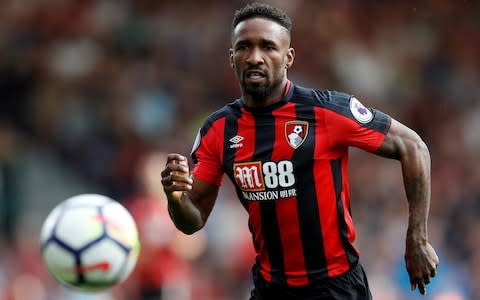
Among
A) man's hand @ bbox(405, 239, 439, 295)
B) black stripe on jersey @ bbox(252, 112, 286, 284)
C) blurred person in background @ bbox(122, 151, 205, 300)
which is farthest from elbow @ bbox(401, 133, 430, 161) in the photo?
blurred person in background @ bbox(122, 151, 205, 300)

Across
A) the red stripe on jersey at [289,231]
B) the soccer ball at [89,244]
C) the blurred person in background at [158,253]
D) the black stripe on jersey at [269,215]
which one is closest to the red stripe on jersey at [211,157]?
the black stripe on jersey at [269,215]

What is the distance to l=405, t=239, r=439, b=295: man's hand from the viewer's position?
16.4 ft

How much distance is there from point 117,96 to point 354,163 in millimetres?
2876

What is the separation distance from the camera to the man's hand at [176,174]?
5.03 meters

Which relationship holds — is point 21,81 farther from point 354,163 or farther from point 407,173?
point 407,173

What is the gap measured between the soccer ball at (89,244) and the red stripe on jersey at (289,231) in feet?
5.10

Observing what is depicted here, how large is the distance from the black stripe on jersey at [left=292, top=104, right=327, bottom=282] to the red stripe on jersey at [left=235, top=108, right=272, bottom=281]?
23 centimetres

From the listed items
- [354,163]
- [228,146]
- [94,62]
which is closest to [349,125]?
[228,146]

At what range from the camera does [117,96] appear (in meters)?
11.8

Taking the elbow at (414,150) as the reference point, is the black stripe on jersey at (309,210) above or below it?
below

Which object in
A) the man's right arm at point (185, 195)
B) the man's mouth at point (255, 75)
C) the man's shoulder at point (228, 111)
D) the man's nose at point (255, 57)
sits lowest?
the man's right arm at point (185, 195)

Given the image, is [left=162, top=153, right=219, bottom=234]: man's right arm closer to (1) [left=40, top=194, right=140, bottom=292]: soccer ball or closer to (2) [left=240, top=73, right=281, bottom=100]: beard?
(2) [left=240, top=73, right=281, bottom=100]: beard

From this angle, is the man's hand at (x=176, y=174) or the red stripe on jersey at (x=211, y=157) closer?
the man's hand at (x=176, y=174)

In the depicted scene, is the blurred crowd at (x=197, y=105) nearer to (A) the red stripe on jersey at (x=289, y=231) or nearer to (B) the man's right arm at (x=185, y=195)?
(B) the man's right arm at (x=185, y=195)
